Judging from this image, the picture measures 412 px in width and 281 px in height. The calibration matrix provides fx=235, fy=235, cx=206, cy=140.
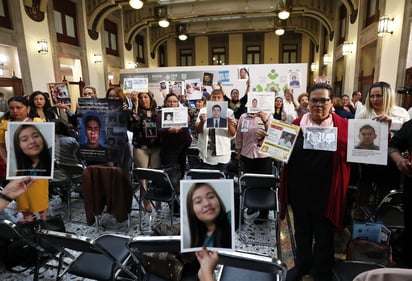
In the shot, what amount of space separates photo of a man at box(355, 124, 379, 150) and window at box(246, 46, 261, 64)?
12786 mm

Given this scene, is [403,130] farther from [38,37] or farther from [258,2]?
[258,2]

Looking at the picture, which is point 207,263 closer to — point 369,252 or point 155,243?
point 155,243

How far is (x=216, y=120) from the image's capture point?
8.54ft

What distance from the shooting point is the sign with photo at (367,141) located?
144 centimetres

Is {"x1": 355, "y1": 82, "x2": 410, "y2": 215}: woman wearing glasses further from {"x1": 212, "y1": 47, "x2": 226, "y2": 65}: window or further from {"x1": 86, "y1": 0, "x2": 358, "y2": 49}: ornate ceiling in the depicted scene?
{"x1": 212, "y1": 47, "x2": 226, "y2": 65}: window

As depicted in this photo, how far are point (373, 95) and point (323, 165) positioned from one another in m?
1.03

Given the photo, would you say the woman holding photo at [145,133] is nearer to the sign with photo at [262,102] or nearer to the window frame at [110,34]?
the sign with photo at [262,102]

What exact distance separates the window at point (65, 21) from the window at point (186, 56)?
269 inches

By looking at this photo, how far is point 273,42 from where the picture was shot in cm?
1302

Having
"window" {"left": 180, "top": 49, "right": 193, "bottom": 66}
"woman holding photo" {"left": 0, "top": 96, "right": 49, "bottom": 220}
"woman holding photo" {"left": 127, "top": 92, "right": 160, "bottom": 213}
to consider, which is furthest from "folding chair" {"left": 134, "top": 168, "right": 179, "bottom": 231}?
"window" {"left": 180, "top": 49, "right": 193, "bottom": 66}

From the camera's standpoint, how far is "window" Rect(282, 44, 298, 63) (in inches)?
515

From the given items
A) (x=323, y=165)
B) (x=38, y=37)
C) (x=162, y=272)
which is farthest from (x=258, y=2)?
(x=162, y=272)

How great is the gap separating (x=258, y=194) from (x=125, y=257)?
4.93 feet

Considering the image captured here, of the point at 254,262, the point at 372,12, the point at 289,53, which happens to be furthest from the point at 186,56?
the point at 254,262
